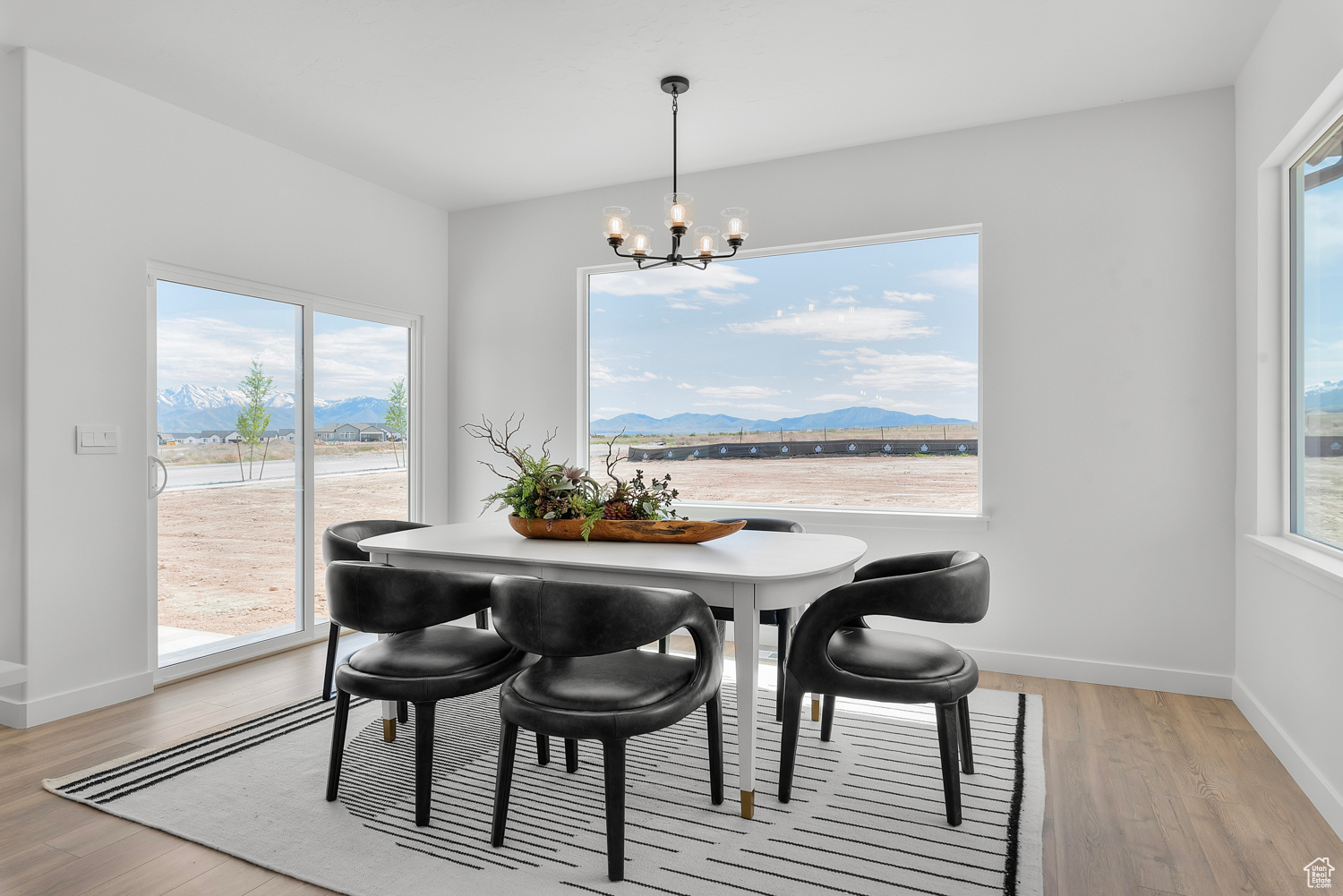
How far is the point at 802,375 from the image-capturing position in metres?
4.36

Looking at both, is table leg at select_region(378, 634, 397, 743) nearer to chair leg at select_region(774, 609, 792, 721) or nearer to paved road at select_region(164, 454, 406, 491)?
chair leg at select_region(774, 609, 792, 721)

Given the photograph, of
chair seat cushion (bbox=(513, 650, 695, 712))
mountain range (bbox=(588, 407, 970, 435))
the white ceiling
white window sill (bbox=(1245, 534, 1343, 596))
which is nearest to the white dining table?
chair seat cushion (bbox=(513, 650, 695, 712))

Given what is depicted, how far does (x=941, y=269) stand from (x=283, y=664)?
3965 mm

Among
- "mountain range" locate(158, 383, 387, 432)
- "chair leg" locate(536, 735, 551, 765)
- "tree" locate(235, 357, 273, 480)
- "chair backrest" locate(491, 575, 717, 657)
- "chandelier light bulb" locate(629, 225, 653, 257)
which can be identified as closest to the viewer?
"chair backrest" locate(491, 575, 717, 657)

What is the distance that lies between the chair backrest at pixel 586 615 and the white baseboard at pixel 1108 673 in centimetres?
248

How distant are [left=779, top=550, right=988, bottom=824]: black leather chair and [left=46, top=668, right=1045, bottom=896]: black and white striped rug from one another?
0.19 meters

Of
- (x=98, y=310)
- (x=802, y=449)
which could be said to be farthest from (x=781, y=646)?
(x=98, y=310)

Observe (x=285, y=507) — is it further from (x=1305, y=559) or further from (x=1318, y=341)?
(x=1318, y=341)

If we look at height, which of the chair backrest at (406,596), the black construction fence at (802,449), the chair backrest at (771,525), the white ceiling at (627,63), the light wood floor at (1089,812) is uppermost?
the white ceiling at (627,63)

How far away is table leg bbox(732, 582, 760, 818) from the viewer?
7.13 feet

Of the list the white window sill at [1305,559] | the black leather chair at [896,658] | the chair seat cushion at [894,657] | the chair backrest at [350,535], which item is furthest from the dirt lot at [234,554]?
the white window sill at [1305,559]

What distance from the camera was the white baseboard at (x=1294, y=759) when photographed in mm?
2246

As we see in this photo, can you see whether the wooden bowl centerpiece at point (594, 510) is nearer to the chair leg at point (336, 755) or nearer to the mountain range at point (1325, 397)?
the chair leg at point (336, 755)

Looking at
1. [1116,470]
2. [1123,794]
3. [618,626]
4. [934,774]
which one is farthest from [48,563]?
[1116,470]
